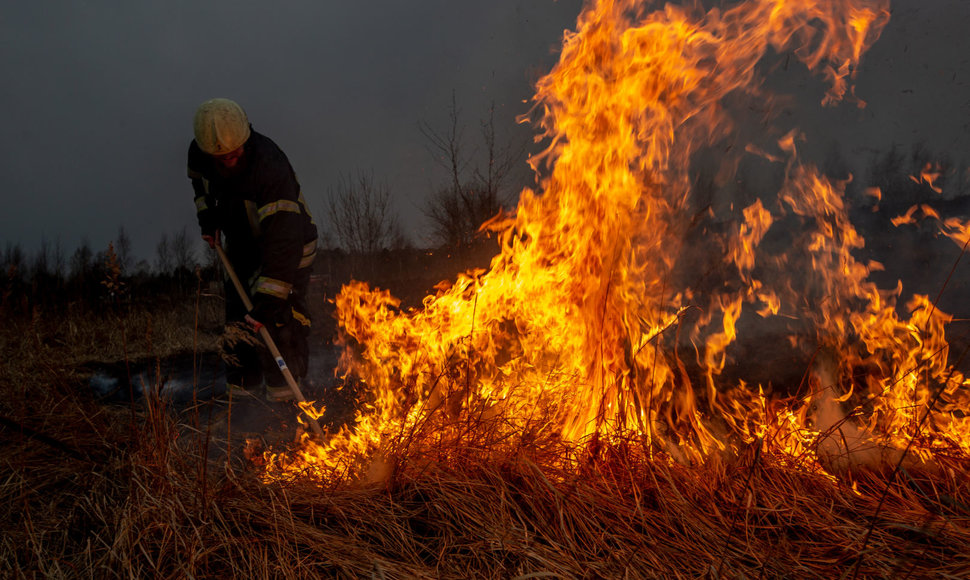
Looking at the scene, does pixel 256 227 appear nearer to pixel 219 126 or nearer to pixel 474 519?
pixel 219 126

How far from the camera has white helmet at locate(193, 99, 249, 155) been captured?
12.3 ft

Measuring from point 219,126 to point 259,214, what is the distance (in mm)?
735

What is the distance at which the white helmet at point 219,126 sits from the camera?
12.3 ft

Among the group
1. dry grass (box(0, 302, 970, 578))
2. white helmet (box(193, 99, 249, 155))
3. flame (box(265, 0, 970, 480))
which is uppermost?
white helmet (box(193, 99, 249, 155))

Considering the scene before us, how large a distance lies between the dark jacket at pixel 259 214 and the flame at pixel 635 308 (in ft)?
3.17

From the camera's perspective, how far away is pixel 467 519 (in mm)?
2207

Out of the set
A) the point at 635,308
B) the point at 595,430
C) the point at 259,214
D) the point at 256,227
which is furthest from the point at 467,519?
the point at 256,227

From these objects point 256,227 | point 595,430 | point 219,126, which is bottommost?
point 595,430

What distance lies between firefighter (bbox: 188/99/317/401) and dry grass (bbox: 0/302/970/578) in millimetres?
1236

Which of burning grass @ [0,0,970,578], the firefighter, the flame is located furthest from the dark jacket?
the flame

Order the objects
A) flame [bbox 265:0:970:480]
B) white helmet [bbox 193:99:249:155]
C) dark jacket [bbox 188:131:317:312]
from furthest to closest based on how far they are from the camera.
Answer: dark jacket [bbox 188:131:317:312] → white helmet [bbox 193:99:249:155] → flame [bbox 265:0:970:480]

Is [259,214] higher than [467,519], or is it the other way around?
[259,214]

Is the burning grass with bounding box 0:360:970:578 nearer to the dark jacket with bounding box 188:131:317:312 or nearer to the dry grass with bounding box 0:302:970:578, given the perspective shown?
the dry grass with bounding box 0:302:970:578

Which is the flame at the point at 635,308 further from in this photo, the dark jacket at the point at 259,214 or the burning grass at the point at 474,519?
the dark jacket at the point at 259,214
